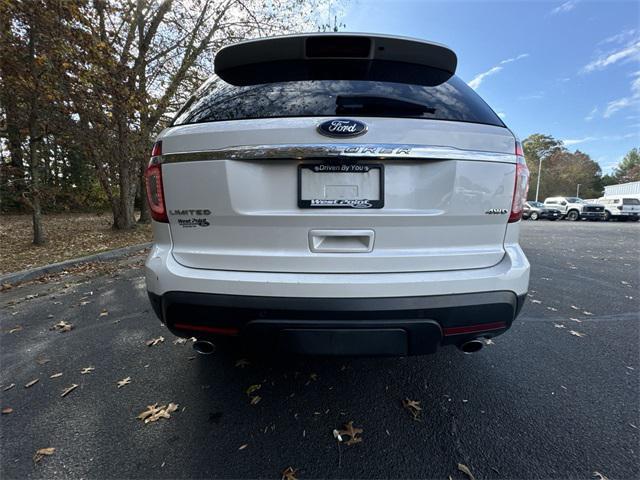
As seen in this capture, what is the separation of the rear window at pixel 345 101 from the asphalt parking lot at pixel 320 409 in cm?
164

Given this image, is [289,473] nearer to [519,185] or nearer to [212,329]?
[212,329]

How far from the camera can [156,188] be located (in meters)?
1.65

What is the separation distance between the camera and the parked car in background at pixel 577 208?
2258 cm

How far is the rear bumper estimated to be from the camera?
148 cm

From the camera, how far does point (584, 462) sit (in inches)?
60.8

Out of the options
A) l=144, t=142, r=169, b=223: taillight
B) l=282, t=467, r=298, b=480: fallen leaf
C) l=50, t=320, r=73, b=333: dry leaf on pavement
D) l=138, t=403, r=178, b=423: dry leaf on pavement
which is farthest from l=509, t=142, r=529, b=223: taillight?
l=50, t=320, r=73, b=333: dry leaf on pavement

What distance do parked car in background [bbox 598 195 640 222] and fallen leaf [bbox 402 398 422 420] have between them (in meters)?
28.4

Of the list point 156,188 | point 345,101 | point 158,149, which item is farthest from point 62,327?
point 345,101

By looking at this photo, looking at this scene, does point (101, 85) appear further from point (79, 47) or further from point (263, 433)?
point (263, 433)

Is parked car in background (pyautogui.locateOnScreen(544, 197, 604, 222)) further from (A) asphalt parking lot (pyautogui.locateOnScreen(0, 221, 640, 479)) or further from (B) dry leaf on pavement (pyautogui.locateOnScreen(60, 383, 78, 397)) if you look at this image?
(B) dry leaf on pavement (pyautogui.locateOnScreen(60, 383, 78, 397))

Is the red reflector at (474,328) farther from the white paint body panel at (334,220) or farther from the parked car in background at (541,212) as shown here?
the parked car in background at (541,212)

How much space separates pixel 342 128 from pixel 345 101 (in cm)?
20

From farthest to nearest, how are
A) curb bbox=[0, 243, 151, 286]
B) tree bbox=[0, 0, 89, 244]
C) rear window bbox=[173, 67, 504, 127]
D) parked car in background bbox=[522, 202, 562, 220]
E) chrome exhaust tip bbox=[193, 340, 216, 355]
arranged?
parked car in background bbox=[522, 202, 562, 220] → tree bbox=[0, 0, 89, 244] → curb bbox=[0, 243, 151, 286] → chrome exhaust tip bbox=[193, 340, 216, 355] → rear window bbox=[173, 67, 504, 127]

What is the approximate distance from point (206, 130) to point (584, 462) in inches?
95.6
